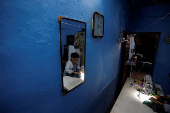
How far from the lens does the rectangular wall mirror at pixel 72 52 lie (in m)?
1.12

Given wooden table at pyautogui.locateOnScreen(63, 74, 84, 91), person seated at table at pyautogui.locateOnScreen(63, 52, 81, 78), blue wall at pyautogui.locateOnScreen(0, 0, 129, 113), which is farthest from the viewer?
person seated at table at pyautogui.locateOnScreen(63, 52, 81, 78)

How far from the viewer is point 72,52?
141 centimetres

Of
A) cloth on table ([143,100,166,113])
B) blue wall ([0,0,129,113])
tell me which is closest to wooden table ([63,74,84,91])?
blue wall ([0,0,129,113])

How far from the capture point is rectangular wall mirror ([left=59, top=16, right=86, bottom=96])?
3.67 feet

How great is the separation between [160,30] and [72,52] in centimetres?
496

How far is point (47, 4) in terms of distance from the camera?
2.87 ft

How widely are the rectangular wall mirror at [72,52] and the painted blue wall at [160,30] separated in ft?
15.1

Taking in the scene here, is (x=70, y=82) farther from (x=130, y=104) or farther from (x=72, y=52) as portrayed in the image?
(x=130, y=104)

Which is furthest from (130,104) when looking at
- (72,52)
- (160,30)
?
(160,30)

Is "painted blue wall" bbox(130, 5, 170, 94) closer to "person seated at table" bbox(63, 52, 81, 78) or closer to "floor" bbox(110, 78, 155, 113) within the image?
"floor" bbox(110, 78, 155, 113)

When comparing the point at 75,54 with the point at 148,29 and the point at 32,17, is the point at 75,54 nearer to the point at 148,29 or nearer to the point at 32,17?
the point at 32,17

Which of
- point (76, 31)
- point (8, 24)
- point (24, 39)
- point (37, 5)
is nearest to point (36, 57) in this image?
point (24, 39)

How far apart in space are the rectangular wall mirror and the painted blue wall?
15.1 ft

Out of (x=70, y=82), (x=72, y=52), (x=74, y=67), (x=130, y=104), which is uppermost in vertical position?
(x=72, y=52)
